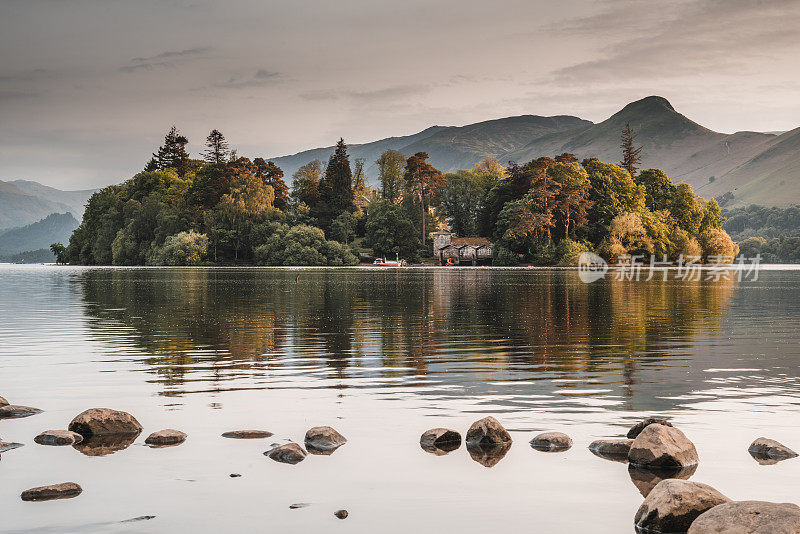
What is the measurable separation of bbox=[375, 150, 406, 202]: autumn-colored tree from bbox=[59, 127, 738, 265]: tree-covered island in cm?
261

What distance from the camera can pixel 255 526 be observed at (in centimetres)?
905

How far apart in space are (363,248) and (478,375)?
492 ft

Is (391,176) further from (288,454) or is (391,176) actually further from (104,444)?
(288,454)

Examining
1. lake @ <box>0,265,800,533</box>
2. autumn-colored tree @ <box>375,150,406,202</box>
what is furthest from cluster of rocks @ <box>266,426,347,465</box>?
autumn-colored tree @ <box>375,150,406,202</box>

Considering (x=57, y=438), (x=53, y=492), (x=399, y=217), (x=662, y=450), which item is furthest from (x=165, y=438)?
(x=399, y=217)

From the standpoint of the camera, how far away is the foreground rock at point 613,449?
474 inches

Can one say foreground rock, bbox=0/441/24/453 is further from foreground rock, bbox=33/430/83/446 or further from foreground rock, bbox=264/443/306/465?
foreground rock, bbox=264/443/306/465

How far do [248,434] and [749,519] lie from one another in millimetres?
8379

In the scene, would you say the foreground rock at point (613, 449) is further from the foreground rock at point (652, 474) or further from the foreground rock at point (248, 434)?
the foreground rock at point (248, 434)

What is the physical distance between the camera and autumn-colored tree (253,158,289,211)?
171 m

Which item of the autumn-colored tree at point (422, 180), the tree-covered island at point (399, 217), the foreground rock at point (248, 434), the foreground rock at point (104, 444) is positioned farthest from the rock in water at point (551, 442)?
the autumn-colored tree at point (422, 180)

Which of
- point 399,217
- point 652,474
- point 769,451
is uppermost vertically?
point 399,217

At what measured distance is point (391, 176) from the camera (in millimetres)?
194625

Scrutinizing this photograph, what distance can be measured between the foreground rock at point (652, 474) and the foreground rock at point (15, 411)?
11.8 metres
